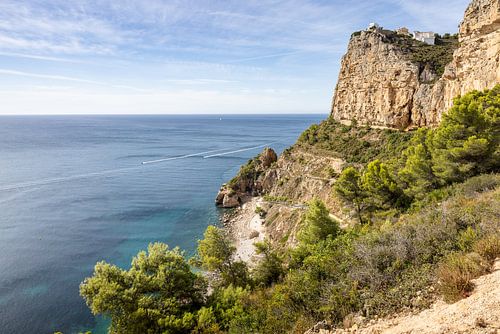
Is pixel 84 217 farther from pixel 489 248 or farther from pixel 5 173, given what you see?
pixel 489 248

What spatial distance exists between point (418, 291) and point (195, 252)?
29.3 metres

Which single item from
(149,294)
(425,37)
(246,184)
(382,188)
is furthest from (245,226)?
(425,37)

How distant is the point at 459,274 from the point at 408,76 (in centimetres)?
4052

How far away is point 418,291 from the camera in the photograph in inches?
293

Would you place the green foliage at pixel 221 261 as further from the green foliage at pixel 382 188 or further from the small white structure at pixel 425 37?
the small white structure at pixel 425 37

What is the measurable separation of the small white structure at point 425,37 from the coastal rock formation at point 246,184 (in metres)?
31.8

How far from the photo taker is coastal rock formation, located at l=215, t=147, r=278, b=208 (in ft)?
164

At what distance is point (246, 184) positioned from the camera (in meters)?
53.9

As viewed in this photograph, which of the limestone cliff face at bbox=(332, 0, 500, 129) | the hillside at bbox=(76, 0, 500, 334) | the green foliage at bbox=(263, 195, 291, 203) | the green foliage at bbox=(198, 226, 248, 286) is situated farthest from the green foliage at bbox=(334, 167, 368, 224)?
the green foliage at bbox=(263, 195, 291, 203)

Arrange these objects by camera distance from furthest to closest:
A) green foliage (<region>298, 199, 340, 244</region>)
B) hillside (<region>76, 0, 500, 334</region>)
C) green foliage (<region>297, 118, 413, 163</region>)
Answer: green foliage (<region>297, 118, 413, 163</region>), green foliage (<region>298, 199, 340, 244</region>), hillside (<region>76, 0, 500, 334</region>)

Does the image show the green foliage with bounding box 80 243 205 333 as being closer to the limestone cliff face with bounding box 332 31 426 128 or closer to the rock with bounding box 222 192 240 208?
the rock with bounding box 222 192 240 208

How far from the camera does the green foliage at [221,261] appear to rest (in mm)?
18219

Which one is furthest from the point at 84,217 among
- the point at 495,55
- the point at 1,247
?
the point at 495,55

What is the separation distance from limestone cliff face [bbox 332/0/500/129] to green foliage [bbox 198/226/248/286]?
25.8m
